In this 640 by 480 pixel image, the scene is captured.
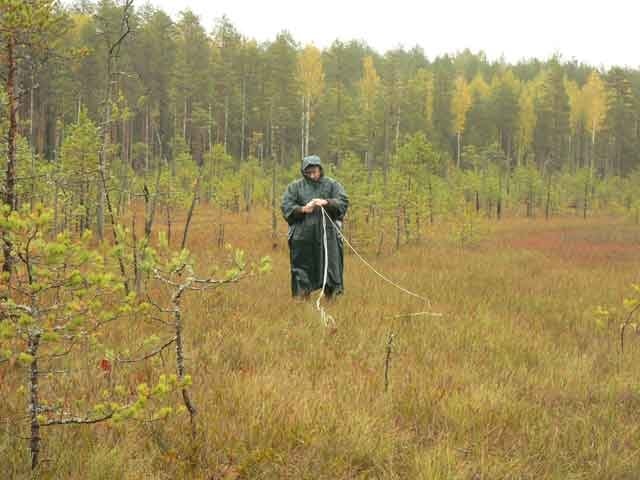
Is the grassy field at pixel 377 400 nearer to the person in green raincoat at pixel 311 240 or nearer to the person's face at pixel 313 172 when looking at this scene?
the person in green raincoat at pixel 311 240

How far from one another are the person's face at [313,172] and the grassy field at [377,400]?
179cm

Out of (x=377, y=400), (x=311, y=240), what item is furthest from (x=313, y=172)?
(x=377, y=400)

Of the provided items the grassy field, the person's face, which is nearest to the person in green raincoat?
the person's face

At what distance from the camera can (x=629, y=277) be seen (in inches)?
375

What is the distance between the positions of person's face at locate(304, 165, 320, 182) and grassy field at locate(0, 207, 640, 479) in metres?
1.79

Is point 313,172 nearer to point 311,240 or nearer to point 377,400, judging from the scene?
point 311,240

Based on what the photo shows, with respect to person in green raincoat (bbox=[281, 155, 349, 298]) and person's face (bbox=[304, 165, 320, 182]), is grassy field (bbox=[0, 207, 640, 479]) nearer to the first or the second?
person in green raincoat (bbox=[281, 155, 349, 298])

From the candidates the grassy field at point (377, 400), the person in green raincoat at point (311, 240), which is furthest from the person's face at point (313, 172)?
the grassy field at point (377, 400)

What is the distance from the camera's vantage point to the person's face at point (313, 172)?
20.9 ft

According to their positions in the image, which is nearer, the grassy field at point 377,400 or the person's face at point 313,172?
the grassy field at point 377,400

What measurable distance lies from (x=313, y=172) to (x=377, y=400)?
395 centimetres

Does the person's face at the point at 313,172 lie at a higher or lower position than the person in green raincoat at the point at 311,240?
higher

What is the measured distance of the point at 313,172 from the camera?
→ 6.40m

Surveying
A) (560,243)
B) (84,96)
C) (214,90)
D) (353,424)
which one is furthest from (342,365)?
(214,90)
